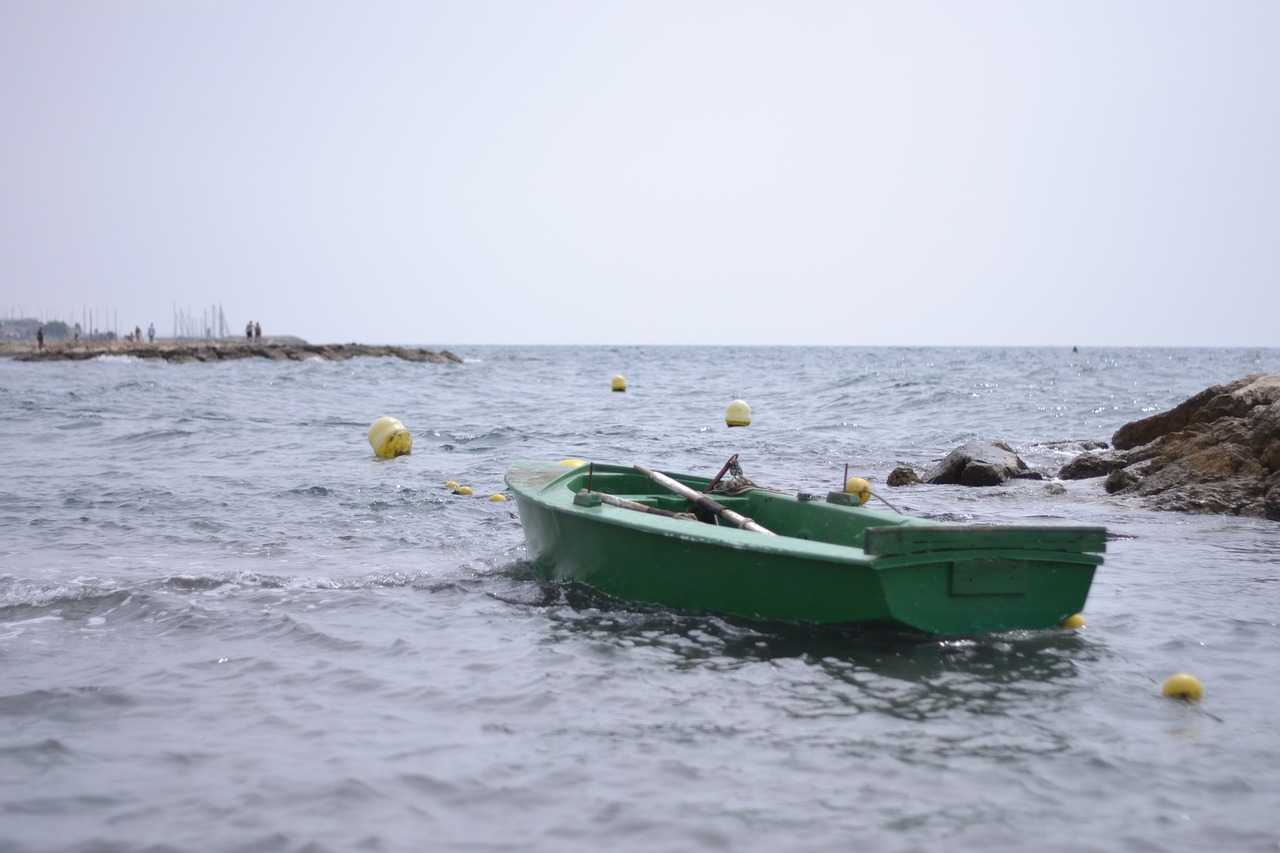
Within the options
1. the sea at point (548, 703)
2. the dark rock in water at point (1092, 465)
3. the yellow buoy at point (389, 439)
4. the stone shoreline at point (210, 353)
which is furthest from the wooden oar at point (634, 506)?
the stone shoreline at point (210, 353)

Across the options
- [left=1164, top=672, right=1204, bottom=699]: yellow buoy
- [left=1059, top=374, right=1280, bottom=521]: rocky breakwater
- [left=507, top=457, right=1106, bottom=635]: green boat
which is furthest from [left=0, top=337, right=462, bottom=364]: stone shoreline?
[left=1164, top=672, right=1204, bottom=699]: yellow buoy

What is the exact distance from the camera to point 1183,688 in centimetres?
504

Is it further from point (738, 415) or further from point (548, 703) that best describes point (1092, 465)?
point (548, 703)

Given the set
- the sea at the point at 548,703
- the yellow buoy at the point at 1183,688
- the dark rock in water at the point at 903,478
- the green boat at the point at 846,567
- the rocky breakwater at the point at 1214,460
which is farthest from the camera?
the dark rock in water at the point at 903,478

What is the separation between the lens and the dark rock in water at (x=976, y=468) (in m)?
12.5

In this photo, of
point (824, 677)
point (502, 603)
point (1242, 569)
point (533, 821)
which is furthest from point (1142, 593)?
point (533, 821)

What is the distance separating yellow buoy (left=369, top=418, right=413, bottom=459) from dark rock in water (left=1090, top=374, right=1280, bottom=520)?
369 inches

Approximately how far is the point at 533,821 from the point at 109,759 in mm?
1808

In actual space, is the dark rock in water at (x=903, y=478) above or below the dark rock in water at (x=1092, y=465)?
below

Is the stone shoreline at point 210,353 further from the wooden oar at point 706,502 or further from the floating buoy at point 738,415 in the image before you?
the wooden oar at point 706,502

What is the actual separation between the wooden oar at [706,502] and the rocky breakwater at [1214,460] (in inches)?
210

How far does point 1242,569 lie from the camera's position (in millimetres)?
7730

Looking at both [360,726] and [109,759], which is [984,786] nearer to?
[360,726]

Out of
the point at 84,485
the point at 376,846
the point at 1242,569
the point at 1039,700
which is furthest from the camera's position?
the point at 84,485
